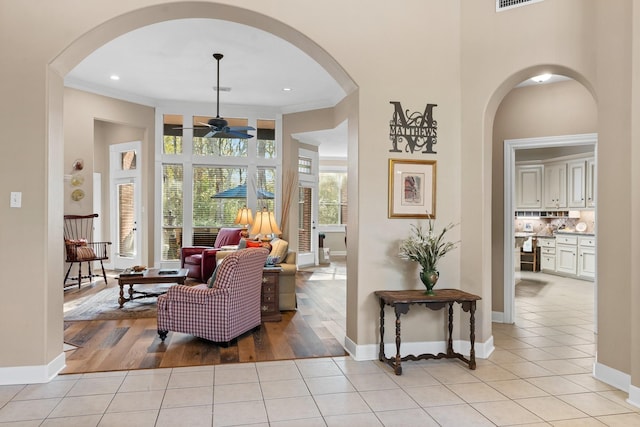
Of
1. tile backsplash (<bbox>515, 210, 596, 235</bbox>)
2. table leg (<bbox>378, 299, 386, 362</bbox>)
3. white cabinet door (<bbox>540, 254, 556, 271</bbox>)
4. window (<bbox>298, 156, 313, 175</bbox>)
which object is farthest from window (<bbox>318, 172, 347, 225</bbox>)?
table leg (<bbox>378, 299, 386, 362</bbox>)

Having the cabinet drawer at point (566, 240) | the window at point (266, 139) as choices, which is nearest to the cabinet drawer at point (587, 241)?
the cabinet drawer at point (566, 240)

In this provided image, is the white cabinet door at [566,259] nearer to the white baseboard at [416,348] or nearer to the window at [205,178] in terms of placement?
the white baseboard at [416,348]

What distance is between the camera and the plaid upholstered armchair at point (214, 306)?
390cm

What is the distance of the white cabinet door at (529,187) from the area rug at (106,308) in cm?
815

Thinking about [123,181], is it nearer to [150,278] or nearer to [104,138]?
[104,138]

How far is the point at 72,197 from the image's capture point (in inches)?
275

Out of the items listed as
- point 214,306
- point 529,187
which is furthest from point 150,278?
point 529,187

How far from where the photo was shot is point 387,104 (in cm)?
374

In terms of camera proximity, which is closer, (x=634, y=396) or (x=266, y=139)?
(x=634, y=396)

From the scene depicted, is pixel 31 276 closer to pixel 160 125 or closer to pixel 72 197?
pixel 72 197

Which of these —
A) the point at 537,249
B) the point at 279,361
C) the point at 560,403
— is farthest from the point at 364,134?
the point at 537,249

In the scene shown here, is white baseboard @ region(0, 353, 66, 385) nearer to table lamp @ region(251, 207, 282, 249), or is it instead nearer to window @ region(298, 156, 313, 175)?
table lamp @ region(251, 207, 282, 249)

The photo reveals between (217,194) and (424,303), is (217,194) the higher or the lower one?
the higher one

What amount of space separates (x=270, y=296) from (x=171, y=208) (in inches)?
168
